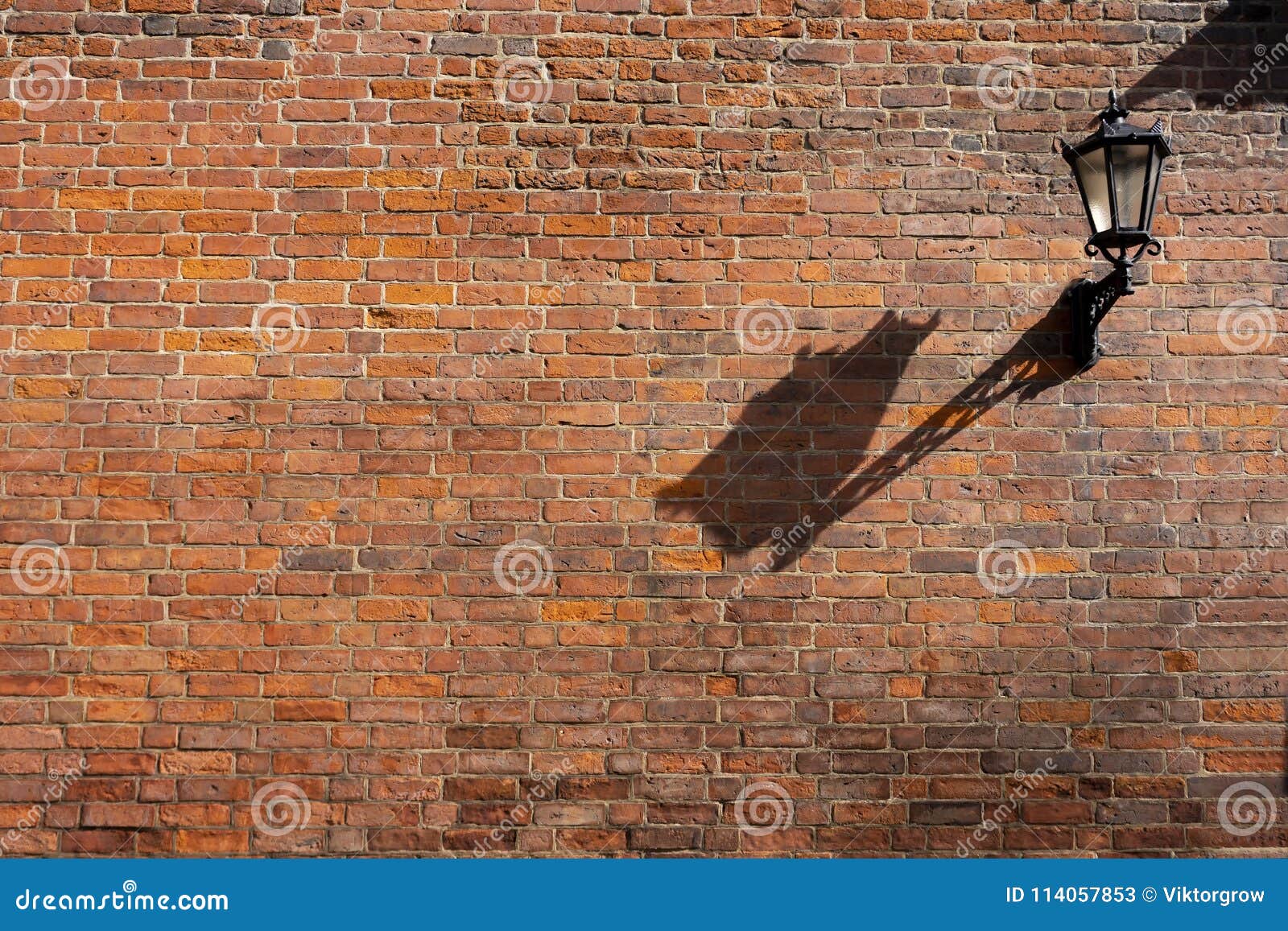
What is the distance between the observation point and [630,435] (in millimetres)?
3627

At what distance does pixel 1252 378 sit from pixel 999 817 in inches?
74.6

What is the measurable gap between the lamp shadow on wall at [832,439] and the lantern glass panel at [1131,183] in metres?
0.50

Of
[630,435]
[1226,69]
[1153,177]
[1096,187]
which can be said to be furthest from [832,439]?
[1226,69]

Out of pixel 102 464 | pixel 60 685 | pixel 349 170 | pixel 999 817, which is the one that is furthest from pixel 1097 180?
pixel 60 685

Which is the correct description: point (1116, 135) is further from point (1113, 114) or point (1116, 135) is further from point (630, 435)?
point (630, 435)

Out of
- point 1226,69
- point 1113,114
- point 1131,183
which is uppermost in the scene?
point 1226,69

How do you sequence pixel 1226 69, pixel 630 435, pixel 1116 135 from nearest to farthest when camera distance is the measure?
pixel 1116 135, pixel 630 435, pixel 1226 69

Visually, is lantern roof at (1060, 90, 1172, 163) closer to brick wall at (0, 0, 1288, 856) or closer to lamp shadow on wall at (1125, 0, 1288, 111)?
brick wall at (0, 0, 1288, 856)

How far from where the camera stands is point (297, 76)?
12.4ft

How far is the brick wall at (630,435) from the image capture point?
11.4 feet

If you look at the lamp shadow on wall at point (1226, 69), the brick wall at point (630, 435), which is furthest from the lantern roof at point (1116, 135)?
the lamp shadow on wall at point (1226, 69)

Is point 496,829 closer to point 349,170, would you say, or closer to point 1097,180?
point 349,170

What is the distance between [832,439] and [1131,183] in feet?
4.30

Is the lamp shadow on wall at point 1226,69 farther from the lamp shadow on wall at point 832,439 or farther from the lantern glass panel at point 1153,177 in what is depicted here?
the lamp shadow on wall at point 832,439
